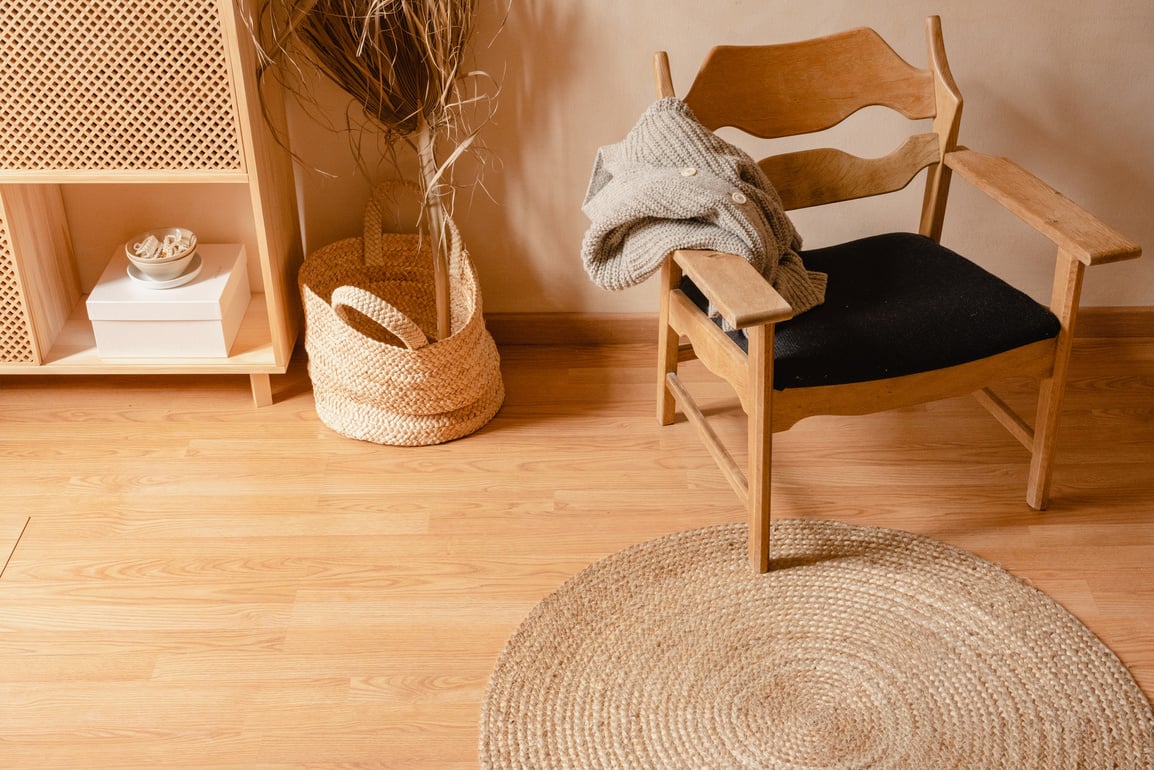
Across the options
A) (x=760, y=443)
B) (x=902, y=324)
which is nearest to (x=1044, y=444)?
(x=902, y=324)

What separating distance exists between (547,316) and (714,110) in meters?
0.72

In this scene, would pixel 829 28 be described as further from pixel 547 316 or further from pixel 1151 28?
pixel 547 316

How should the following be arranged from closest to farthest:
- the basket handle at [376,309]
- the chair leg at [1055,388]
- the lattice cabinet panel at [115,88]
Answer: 1. the chair leg at [1055,388]
2. the lattice cabinet panel at [115,88]
3. the basket handle at [376,309]

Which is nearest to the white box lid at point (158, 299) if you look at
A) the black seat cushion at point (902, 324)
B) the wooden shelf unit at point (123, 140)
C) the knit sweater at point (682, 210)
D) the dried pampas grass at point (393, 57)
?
the wooden shelf unit at point (123, 140)

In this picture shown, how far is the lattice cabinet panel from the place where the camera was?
1872 mm

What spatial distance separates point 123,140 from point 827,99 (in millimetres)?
1250

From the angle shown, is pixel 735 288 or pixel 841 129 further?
pixel 841 129

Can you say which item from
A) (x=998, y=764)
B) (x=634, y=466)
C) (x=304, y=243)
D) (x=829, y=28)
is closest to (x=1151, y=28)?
(x=829, y=28)

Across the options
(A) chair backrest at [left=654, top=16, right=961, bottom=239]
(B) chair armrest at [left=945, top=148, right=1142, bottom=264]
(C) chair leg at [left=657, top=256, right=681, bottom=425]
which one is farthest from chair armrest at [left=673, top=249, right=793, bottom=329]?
(B) chair armrest at [left=945, top=148, right=1142, bottom=264]

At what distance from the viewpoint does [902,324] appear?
1765 millimetres

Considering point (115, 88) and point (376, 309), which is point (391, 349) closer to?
point (376, 309)

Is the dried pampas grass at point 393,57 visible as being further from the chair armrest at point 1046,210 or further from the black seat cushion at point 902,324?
the chair armrest at point 1046,210

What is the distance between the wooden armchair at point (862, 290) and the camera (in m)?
1.71

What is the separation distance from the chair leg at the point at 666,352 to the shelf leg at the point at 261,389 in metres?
0.80
